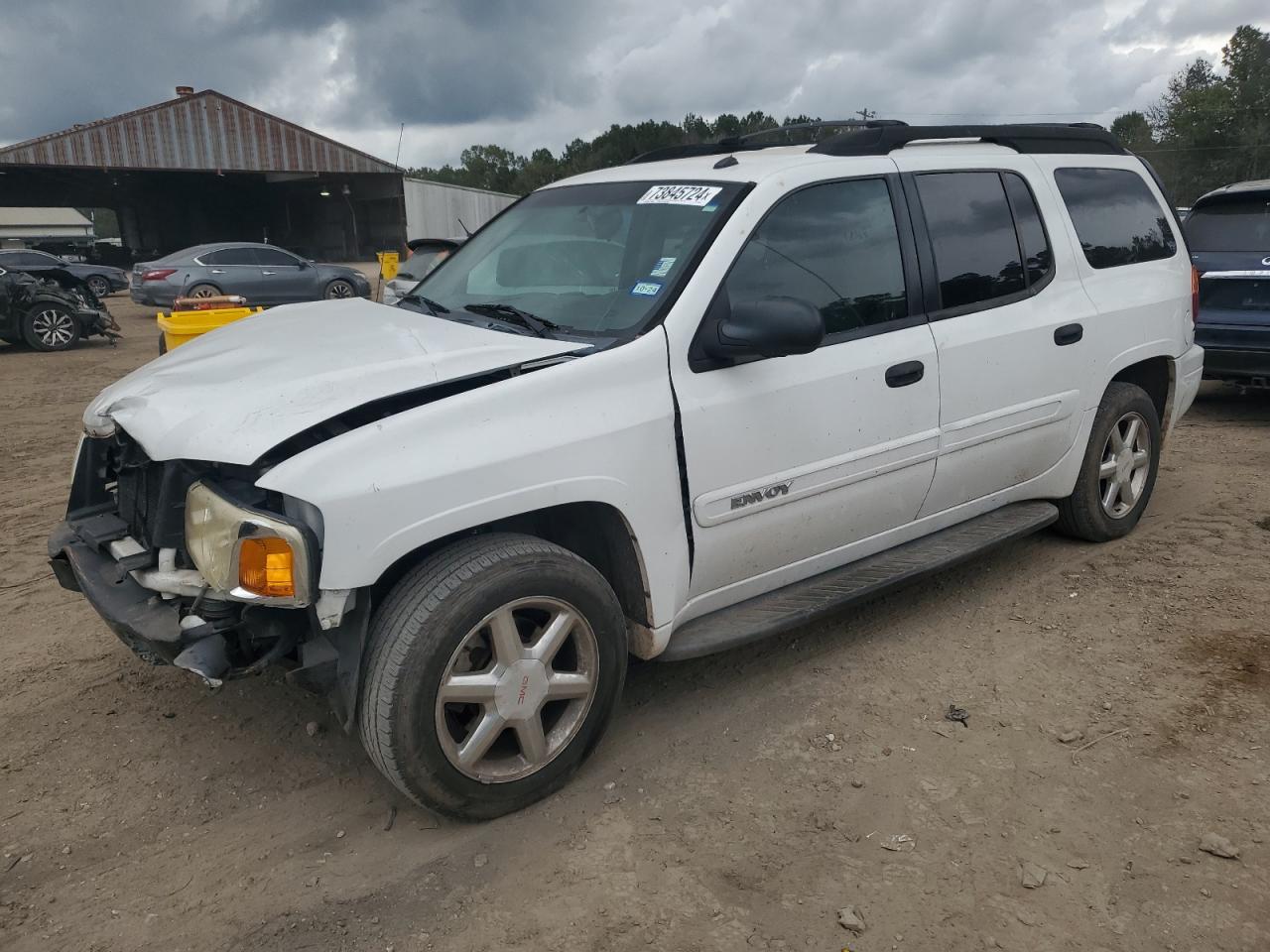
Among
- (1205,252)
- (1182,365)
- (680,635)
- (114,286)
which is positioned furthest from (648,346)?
(114,286)

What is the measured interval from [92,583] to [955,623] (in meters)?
3.26

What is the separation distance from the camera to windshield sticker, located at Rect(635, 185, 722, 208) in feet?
10.9

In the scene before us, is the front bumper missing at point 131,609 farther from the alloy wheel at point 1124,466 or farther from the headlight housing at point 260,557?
the alloy wheel at point 1124,466

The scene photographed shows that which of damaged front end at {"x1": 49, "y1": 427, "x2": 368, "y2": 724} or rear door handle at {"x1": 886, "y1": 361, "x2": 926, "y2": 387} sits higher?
rear door handle at {"x1": 886, "y1": 361, "x2": 926, "y2": 387}

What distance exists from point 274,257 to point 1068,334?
17755mm

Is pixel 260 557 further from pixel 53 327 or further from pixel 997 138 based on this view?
pixel 53 327

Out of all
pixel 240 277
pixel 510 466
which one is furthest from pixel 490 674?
pixel 240 277

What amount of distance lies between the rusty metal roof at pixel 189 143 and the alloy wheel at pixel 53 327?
60.1ft

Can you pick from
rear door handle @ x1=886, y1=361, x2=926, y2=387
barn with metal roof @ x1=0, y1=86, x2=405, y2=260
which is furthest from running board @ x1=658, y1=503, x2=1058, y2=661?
barn with metal roof @ x1=0, y1=86, x2=405, y2=260

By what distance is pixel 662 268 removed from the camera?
3.17 metres

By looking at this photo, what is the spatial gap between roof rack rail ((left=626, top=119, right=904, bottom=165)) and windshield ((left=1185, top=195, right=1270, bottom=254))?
502 centimetres

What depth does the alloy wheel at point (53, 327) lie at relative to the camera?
43.9 feet

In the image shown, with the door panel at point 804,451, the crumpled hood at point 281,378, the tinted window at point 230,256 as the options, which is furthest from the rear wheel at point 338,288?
the door panel at point 804,451

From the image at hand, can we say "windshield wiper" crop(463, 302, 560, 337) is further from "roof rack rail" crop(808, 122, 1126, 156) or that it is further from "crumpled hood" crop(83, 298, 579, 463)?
"roof rack rail" crop(808, 122, 1126, 156)
